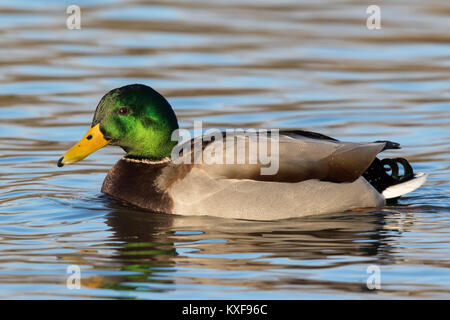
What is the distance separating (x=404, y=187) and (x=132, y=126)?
2341 millimetres

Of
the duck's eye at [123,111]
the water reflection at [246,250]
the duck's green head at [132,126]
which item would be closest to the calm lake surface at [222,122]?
the water reflection at [246,250]

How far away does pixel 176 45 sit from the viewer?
Result: 52.1ft

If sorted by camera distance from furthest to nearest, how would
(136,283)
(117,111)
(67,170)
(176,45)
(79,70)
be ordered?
(176,45) < (79,70) < (67,170) < (117,111) < (136,283)

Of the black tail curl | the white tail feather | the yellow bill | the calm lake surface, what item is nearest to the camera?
the calm lake surface

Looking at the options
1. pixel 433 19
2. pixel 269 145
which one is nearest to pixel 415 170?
pixel 269 145

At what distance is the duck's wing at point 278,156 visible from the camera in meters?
9.09

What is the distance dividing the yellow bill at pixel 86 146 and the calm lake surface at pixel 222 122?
1.39 ft

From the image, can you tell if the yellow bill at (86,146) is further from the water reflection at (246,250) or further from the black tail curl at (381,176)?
the black tail curl at (381,176)

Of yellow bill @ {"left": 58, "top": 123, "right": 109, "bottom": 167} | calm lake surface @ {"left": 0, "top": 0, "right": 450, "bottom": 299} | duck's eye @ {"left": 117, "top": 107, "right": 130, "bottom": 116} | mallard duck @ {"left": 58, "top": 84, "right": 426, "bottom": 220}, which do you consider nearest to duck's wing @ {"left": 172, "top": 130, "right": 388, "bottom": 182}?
mallard duck @ {"left": 58, "top": 84, "right": 426, "bottom": 220}

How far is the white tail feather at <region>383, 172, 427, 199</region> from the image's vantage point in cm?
957

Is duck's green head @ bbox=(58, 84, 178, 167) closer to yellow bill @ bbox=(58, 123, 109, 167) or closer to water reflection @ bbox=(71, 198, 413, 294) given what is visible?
yellow bill @ bbox=(58, 123, 109, 167)

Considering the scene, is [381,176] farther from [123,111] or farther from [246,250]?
[123,111]
